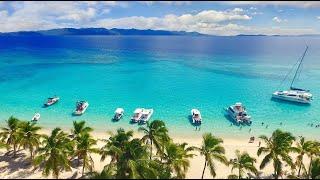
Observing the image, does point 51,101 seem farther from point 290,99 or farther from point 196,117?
point 290,99

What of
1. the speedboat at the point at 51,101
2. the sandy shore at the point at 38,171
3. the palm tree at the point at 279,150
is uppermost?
Answer: the speedboat at the point at 51,101

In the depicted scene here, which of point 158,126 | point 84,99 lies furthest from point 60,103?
point 158,126

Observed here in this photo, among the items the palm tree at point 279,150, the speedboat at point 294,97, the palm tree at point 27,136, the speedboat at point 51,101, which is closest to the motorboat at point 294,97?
the speedboat at point 294,97

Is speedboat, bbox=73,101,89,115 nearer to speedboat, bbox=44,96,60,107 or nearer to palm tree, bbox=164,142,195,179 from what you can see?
speedboat, bbox=44,96,60,107

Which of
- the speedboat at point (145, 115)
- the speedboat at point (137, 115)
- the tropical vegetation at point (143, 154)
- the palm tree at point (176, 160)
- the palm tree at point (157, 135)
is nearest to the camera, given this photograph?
the tropical vegetation at point (143, 154)

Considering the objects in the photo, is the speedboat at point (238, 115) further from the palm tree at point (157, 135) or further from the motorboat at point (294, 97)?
the palm tree at point (157, 135)

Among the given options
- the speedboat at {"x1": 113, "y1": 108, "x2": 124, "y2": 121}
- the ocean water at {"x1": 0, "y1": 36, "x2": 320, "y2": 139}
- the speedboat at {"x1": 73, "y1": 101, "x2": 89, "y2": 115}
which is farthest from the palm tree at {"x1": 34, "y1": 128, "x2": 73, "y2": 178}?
the speedboat at {"x1": 73, "y1": 101, "x2": 89, "y2": 115}

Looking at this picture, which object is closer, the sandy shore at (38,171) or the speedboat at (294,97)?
the sandy shore at (38,171)

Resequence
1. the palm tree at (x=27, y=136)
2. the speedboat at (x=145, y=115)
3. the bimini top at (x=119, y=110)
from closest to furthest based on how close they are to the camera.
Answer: the palm tree at (x=27, y=136) < the speedboat at (x=145, y=115) < the bimini top at (x=119, y=110)
